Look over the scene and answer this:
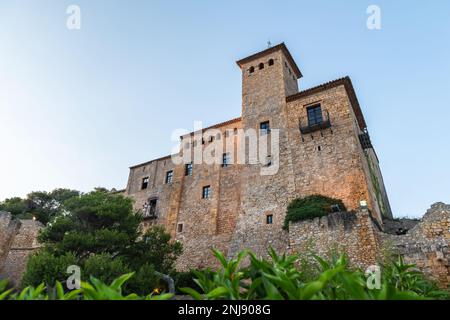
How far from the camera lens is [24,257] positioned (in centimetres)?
2258

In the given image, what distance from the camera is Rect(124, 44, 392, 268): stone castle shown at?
1620cm

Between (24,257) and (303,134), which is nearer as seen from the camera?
(303,134)

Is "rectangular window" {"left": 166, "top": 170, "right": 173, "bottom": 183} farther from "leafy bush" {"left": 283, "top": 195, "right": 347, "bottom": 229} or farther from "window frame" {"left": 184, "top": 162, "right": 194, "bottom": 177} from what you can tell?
"leafy bush" {"left": 283, "top": 195, "right": 347, "bottom": 229}

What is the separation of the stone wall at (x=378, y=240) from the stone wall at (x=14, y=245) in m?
20.7

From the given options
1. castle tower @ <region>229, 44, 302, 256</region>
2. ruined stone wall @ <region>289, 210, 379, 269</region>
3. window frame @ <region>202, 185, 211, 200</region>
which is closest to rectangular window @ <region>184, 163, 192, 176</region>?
window frame @ <region>202, 185, 211, 200</region>

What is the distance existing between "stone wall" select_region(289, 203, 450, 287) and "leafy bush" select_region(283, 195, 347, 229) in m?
0.56

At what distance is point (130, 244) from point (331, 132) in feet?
41.9

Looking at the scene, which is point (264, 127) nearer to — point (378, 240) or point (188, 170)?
point (188, 170)

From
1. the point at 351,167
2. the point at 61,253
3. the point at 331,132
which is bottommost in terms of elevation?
the point at 61,253

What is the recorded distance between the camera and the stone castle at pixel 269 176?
16.2 metres

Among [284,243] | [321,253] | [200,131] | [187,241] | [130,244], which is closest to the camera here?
[321,253]
